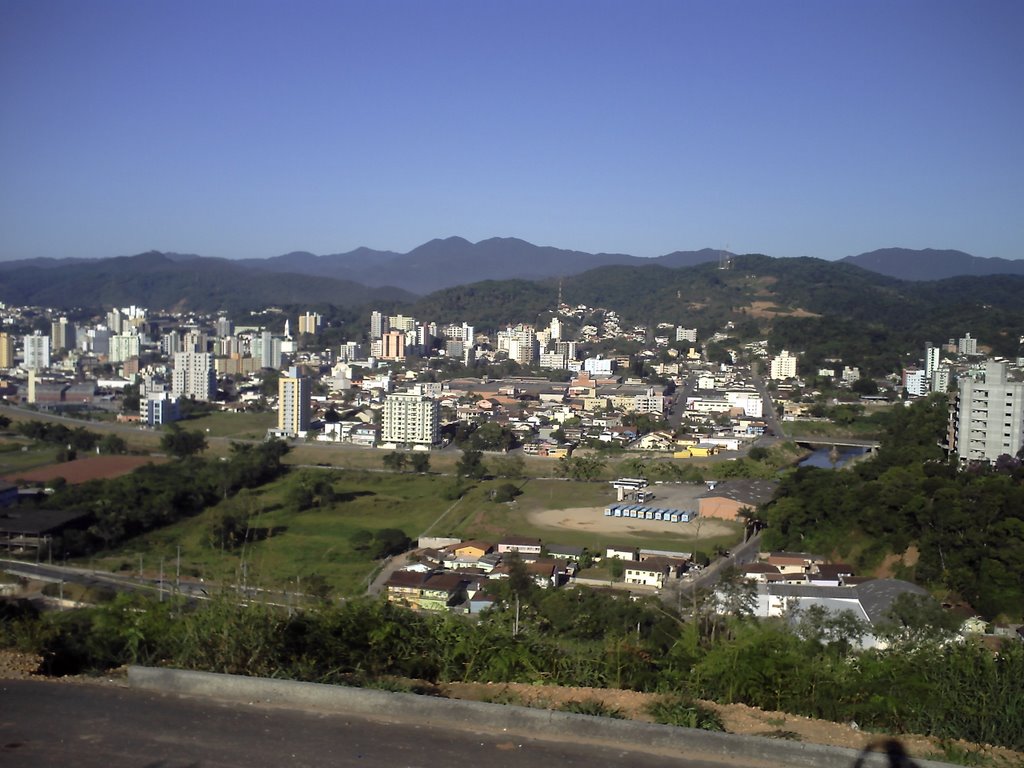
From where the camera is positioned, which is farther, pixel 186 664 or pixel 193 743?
pixel 186 664

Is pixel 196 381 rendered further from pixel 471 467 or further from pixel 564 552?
pixel 564 552

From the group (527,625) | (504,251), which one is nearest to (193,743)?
(527,625)

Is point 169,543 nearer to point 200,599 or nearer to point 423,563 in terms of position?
point 423,563

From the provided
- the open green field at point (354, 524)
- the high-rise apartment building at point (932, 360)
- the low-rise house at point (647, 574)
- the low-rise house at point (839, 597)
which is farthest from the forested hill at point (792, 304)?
the low-rise house at point (839, 597)

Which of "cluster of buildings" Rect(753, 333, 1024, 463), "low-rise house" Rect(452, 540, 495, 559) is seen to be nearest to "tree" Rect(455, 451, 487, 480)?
"low-rise house" Rect(452, 540, 495, 559)

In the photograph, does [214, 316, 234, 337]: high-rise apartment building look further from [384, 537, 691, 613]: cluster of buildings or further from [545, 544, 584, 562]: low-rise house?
[545, 544, 584, 562]: low-rise house
